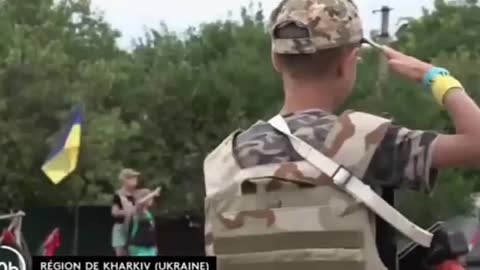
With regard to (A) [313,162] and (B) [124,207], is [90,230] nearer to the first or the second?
(B) [124,207]

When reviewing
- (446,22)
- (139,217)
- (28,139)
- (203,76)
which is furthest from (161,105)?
(446,22)

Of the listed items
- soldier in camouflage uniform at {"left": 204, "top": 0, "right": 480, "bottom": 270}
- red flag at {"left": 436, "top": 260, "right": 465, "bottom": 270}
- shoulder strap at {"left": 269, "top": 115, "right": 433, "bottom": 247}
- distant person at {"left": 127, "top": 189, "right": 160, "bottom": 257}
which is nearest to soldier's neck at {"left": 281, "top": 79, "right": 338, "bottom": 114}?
soldier in camouflage uniform at {"left": 204, "top": 0, "right": 480, "bottom": 270}

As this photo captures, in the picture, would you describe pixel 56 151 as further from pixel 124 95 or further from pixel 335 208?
pixel 335 208

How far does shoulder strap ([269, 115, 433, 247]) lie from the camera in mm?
3025

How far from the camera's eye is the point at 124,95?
110ft

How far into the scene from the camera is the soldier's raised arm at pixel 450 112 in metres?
3.00

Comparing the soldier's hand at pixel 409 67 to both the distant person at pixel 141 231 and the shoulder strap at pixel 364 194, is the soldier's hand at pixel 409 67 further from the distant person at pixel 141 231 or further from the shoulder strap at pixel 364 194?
the distant person at pixel 141 231

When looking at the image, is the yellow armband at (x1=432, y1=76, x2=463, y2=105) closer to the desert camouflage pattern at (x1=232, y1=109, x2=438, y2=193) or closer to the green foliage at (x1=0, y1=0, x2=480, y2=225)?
the desert camouflage pattern at (x1=232, y1=109, x2=438, y2=193)

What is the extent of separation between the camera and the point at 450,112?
3.11m

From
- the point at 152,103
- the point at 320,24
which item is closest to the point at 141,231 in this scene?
the point at 320,24

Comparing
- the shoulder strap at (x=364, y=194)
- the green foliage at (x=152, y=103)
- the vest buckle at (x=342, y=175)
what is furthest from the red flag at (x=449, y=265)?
the green foliage at (x=152, y=103)

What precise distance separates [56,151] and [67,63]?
27.4ft

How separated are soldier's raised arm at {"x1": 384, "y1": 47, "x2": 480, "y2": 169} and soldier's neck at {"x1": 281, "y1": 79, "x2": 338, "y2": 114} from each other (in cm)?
16

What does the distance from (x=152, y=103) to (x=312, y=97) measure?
91.8ft
